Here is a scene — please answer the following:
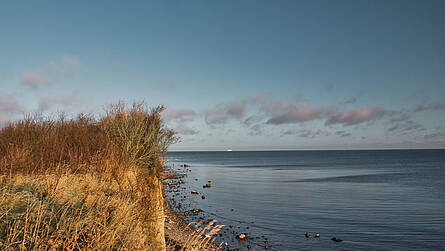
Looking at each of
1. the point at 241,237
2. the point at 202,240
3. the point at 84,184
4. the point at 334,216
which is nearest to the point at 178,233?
the point at 241,237

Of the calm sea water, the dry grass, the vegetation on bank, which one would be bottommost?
the calm sea water

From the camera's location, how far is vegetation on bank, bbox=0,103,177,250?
6.11 m

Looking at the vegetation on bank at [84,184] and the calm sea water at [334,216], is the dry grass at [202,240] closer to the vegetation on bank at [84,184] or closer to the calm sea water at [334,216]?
the vegetation on bank at [84,184]

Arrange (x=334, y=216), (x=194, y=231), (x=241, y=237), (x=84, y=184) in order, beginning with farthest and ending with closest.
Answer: (x=334, y=216), (x=241, y=237), (x=194, y=231), (x=84, y=184)

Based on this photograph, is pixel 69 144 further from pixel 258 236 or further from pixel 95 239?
pixel 258 236

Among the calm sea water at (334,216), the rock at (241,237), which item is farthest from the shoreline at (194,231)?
the calm sea water at (334,216)

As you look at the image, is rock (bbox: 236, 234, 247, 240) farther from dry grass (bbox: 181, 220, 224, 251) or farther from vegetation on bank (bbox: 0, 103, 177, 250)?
vegetation on bank (bbox: 0, 103, 177, 250)

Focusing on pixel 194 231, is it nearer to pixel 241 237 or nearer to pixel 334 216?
pixel 241 237

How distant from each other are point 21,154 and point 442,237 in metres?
24.7

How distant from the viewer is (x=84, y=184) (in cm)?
1040

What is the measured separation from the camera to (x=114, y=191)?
10438mm

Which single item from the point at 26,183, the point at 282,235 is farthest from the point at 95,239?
the point at 282,235

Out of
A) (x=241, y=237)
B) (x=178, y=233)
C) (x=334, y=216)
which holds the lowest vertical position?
(x=334, y=216)

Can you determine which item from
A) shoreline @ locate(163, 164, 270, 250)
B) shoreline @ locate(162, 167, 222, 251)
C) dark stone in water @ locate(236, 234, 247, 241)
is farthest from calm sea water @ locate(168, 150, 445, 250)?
shoreline @ locate(162, 167, 222, 251)
